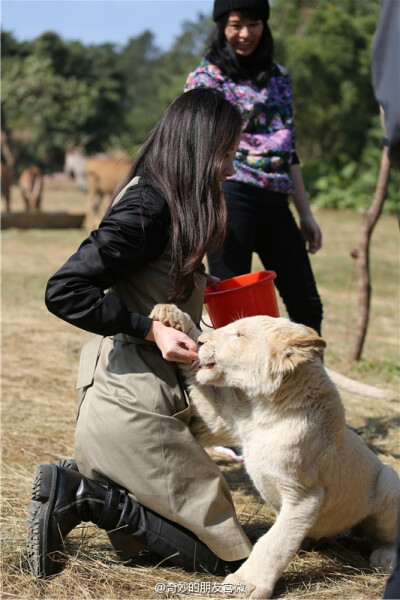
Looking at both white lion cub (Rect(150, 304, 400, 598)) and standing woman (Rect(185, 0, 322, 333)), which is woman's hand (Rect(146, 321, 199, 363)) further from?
standing woman (Rect(185, 0, 322, 333))

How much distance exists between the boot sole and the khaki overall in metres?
0.25

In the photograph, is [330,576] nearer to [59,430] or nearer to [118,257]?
[118,257]

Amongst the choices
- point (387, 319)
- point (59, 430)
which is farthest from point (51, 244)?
point (59, 430)

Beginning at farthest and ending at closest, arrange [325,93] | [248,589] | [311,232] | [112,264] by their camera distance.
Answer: [325,93] < [311,232] < [112,264] < [248,589]

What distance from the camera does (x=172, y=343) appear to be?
2.96 meters

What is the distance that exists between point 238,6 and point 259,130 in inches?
28.3

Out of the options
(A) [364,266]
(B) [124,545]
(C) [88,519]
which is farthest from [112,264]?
(A) [364,266]

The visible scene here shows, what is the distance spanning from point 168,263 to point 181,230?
0.17 metres

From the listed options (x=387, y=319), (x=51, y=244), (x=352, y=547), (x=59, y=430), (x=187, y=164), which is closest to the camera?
(x=187, y=164)

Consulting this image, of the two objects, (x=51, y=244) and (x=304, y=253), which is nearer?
(x=304, y=253)

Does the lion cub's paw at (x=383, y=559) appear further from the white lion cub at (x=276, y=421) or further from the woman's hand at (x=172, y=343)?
the woman's hand at (x=172, y=343)

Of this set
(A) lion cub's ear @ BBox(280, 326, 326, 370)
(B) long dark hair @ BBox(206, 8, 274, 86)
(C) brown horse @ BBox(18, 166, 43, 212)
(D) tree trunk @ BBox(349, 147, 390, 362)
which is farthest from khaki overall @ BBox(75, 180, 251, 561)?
(C) brown horse @ BBox(18, 166, 43, 212)

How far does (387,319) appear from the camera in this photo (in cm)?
960

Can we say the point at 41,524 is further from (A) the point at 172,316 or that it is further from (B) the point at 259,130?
(B) the point at 259,130
